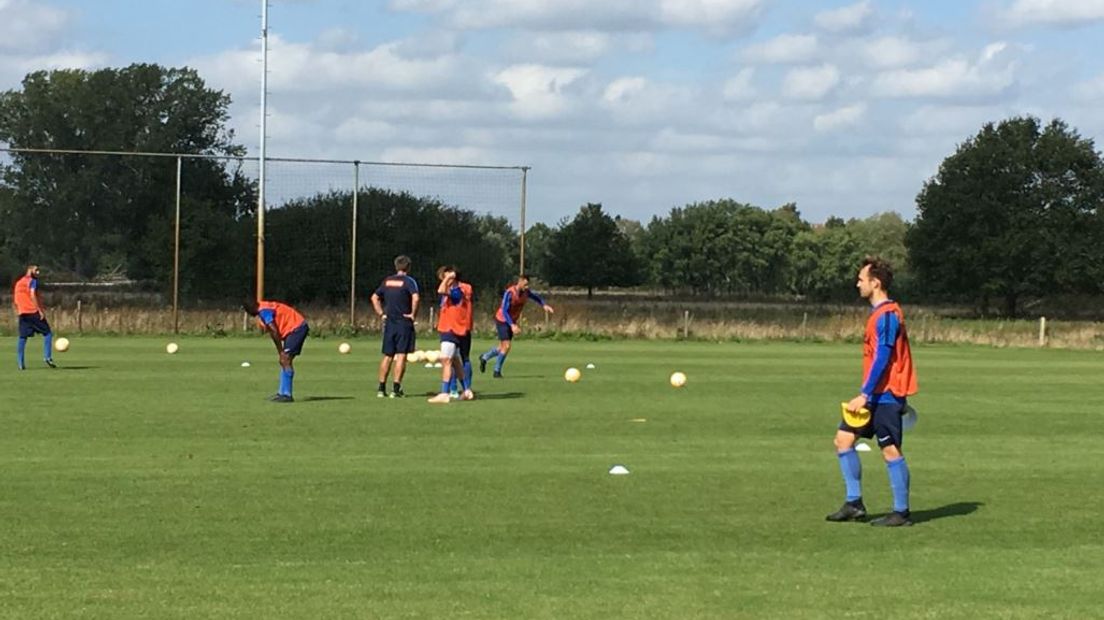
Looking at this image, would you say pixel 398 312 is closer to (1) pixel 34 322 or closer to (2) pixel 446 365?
(2) pixel 446 365

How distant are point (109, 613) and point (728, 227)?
111m

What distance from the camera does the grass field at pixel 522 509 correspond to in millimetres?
7938

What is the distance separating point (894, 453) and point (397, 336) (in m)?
10.9

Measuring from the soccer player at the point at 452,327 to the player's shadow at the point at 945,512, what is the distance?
932 centimetres

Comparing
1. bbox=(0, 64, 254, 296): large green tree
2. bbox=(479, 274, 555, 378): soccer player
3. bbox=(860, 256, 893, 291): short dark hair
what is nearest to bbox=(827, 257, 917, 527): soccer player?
bbox=(860, 256, 893, 291): short dark hair

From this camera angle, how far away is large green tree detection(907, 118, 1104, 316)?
79000 mm

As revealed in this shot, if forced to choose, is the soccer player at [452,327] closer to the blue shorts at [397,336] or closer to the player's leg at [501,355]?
the blue shorts at [397,336]

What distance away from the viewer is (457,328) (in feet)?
64.9

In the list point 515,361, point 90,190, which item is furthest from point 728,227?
point 515,361

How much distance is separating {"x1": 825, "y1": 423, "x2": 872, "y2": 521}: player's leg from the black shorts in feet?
0.17

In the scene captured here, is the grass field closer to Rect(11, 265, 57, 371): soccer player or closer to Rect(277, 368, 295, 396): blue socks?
Rect(277, 368, 295, 396): blue socks

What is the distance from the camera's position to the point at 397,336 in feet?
66.2

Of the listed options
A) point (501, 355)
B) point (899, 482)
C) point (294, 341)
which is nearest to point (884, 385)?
point (899, 482)

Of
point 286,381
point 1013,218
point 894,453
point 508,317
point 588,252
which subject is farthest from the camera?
point 588,252
